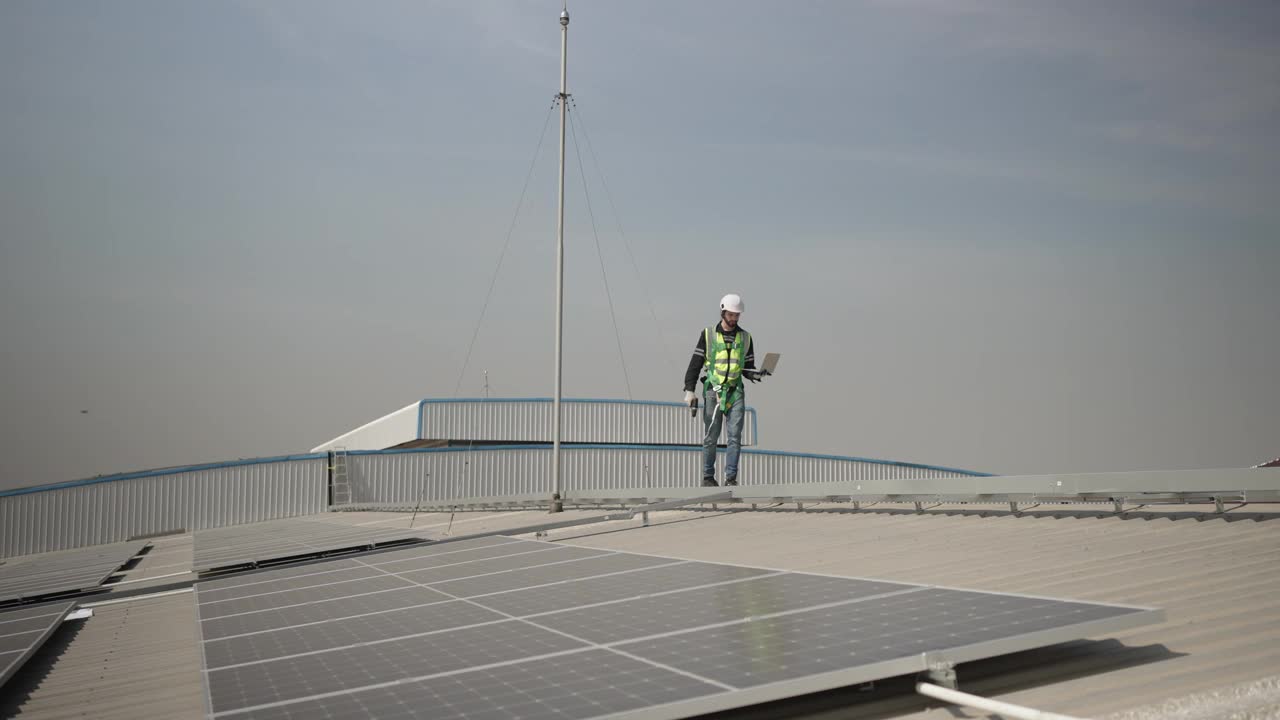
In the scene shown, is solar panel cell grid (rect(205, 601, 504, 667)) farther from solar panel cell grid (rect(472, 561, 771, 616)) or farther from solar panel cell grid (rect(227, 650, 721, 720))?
solar panel cell grid (rect(227, 650, 721, 720))

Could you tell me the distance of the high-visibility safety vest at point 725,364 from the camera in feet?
42.1

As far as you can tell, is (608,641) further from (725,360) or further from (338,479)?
(338,479)

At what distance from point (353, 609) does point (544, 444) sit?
40.4 m

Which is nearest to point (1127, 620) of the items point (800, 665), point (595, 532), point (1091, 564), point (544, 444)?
point (800, 665)

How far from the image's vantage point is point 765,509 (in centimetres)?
1139

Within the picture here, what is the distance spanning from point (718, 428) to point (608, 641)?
946cm

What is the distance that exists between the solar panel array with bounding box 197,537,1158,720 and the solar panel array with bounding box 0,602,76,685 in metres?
0.89

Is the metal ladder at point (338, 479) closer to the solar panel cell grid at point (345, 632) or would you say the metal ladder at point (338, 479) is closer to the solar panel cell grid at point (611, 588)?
the solar panel cell grid at point (611, 588)

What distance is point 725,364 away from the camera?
42.0 ft

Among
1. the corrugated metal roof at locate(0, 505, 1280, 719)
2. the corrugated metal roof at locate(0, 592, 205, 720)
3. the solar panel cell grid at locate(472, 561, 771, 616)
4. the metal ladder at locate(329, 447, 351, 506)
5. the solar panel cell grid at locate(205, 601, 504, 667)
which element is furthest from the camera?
the metal ladder at locate(329, 447, 351, 506)

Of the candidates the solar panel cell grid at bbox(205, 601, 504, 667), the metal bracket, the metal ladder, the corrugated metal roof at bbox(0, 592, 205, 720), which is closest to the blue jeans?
the corrugated metal roof at bbox(0, 592, 205, 720)

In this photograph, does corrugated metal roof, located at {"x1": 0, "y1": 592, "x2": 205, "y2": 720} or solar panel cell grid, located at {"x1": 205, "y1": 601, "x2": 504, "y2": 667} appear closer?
solar panel cell grid, located at {"x1": 205, "y1": 601, "x2": 504, "y2": 667}

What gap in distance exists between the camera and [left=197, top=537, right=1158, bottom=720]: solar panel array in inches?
115

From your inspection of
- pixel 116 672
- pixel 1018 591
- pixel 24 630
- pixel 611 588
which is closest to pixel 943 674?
pixel 1018 591
